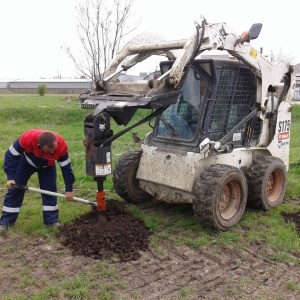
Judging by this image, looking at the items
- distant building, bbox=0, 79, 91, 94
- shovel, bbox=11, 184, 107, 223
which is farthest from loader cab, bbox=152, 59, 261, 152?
distant building, bbox=0, 79, 91, 94

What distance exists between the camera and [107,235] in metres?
4.77

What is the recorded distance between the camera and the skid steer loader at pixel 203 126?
473 cm

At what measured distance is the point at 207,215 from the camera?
16.1 ft

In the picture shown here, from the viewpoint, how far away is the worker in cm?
493

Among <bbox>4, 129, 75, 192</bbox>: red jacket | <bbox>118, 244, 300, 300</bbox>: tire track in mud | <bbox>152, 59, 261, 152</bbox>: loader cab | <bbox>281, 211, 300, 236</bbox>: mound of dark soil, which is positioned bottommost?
<bbox>118, 244, 300, 300</bbox>: tire track in mud

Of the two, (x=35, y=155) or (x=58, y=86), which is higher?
(x=58, y=86)

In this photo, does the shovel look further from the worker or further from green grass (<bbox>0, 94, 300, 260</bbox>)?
green grass (<bbox>0, 94, 300, 260</bbox>)

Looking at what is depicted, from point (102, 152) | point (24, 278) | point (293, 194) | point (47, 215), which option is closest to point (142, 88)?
point (102, 152)

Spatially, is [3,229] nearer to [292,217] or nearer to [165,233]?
[165,233]

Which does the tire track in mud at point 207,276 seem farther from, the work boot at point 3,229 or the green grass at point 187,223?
the work boot at point 3,229

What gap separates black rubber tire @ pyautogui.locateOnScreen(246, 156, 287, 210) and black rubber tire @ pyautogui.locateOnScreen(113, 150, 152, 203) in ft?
5.27

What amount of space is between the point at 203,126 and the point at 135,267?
203cm

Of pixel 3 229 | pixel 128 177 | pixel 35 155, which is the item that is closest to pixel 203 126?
pixel 128 177

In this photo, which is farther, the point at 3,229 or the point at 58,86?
the point at 58,86
